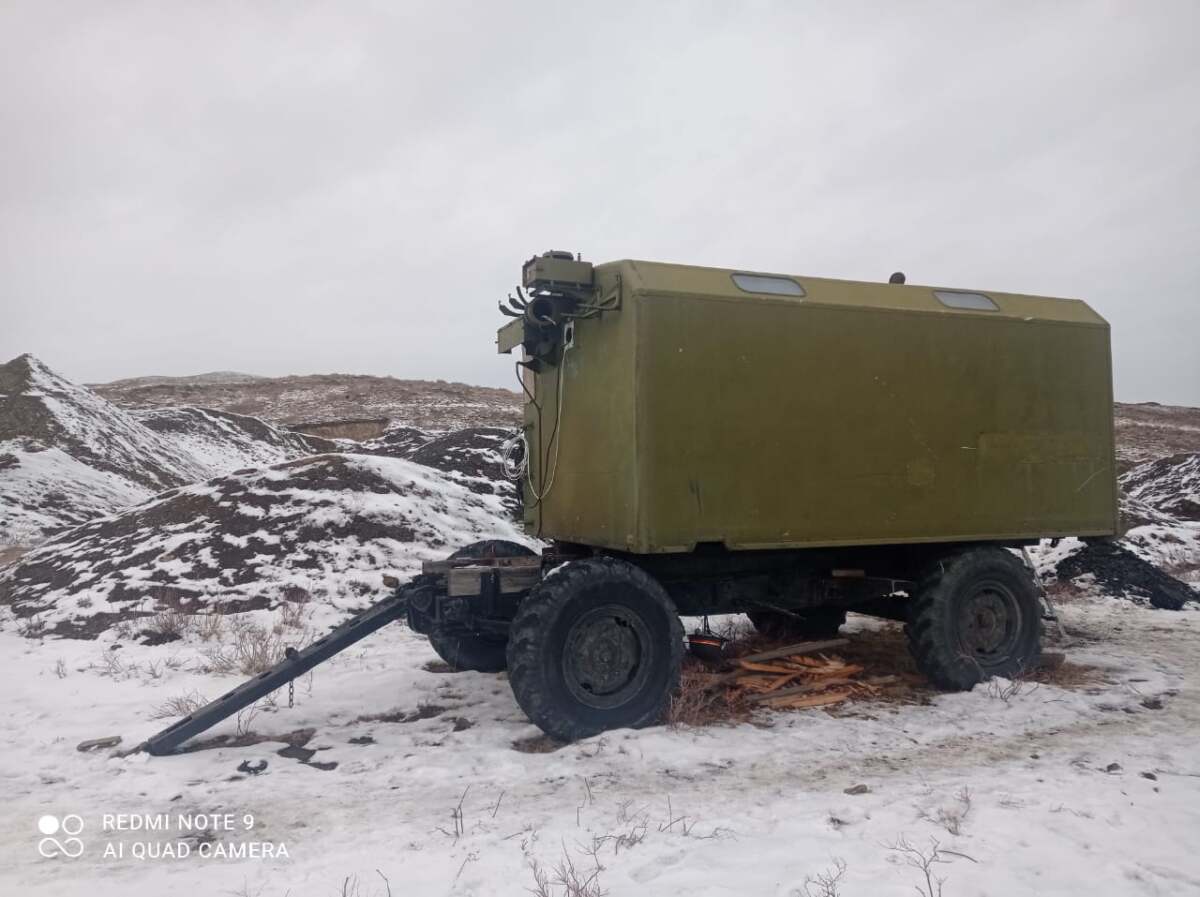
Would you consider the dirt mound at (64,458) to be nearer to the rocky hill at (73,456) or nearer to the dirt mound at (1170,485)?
the rocky hill at (73,456)

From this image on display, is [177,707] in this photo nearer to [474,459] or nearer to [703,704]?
[703,704]

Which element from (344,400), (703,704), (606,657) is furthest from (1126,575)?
(344,400)

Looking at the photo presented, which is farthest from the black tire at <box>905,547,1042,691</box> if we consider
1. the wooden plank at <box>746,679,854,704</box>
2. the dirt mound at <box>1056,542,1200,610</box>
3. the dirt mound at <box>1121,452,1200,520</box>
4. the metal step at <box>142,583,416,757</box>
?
the dirt mound at <box>1121,452,1200,520</box>

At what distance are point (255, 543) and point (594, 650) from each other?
625 cm

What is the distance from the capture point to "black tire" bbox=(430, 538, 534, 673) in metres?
6.76

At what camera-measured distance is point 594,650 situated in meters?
A: 5.45

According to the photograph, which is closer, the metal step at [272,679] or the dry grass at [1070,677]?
the metal step at [272,679]

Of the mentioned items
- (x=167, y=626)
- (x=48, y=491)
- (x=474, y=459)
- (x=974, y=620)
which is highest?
(x=474, y=459)

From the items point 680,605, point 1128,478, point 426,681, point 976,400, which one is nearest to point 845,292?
point 976,400

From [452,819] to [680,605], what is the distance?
2567mm

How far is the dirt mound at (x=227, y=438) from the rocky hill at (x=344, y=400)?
6533mm

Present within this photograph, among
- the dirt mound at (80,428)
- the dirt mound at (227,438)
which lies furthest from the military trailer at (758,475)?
the dirt mound at (227,438)

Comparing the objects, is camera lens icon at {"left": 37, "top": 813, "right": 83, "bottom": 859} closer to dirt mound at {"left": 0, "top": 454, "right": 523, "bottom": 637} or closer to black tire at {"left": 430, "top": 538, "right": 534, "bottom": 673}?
black tire at {"left": 430, "top": 538, "right": 534, "bottom": 673}

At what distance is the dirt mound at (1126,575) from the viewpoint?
392 inches
